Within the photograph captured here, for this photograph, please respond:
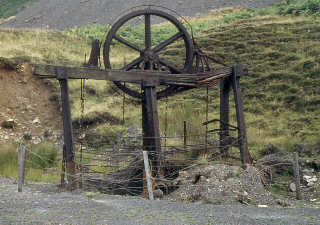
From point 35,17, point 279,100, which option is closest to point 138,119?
point 279,100

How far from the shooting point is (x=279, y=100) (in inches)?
943

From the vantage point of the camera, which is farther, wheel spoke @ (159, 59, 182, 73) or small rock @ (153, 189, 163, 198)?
wheel spoke @ (159, 59, 182, 73)

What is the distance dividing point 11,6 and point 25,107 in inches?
1869

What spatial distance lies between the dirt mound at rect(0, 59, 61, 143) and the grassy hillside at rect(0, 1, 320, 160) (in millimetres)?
1267

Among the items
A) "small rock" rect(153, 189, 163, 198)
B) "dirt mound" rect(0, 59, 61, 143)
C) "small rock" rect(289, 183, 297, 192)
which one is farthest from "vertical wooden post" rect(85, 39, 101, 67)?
"dirt mound" rect(0, 59, 61, 143)

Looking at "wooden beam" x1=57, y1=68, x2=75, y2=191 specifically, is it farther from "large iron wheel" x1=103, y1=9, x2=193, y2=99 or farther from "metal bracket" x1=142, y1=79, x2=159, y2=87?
"metal bracket" x1=142, y1=79, x2=159, y2=87

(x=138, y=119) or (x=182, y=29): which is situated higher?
(x=182, y=29)

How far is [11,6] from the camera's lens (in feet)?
214

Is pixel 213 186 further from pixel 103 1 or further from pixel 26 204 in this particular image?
pixel 103 1

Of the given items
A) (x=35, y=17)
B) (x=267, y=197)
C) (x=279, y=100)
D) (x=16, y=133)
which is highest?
(x=35, y=17)

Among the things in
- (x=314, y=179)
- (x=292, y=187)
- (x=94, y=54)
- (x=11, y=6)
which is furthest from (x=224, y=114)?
(x=11, y=6)

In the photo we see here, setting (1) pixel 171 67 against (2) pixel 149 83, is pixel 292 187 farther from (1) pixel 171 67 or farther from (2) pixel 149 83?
(2) pixel 149 83

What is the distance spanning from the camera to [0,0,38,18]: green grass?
59.9m

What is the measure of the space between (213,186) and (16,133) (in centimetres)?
1220
